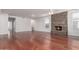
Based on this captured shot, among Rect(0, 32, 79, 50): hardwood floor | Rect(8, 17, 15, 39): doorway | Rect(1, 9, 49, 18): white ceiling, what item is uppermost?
Rect(1, 9, 49, 18): white ceiling

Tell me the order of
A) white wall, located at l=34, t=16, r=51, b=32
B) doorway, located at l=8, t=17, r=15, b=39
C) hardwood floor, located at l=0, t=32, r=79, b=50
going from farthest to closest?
1. white wall, located at l=34, t=16, r=51, b=32
2. hardwood floor, located at l=0, t=32, r=79, b=50
3. doorway, located at l=8, t=17, r=15, b=39

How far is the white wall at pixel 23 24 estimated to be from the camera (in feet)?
6.52

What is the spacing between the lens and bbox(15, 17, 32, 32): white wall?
1987mm

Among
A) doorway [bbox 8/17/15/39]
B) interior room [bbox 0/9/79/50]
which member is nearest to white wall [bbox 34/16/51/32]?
interior room [bbox 0/9/79/50]

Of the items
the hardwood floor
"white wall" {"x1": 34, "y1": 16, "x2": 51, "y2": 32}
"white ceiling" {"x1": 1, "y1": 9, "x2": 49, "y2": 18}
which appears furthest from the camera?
"white wall" {"x1": 34, "y1": 16, "x2": 51, "y2": 32}

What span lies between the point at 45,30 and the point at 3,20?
823 millimetres

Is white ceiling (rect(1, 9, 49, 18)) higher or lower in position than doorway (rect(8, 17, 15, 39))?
higher

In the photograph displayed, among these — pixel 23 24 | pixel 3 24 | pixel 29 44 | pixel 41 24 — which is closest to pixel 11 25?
pixel 3 24

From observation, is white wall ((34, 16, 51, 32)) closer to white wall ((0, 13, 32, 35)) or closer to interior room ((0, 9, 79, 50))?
interior room ((0, 9, 79, 50))

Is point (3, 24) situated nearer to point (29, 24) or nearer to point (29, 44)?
point (29, 24)

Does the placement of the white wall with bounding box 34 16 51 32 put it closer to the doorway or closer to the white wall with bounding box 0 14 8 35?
the doorway

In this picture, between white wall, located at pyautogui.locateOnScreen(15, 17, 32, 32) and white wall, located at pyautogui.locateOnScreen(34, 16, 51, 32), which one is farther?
white wall, located at pyautogui.locateOnScreen(34, 16, 51, 32)

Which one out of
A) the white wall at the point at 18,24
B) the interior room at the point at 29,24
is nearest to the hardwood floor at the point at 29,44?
the interior room at the point at 29,24
